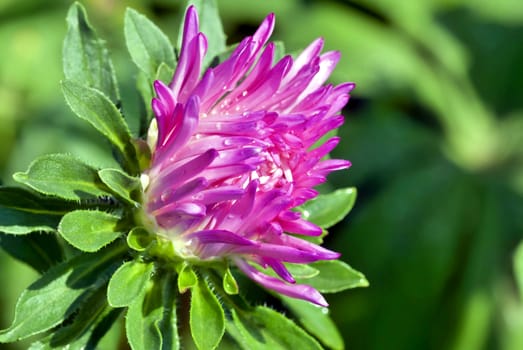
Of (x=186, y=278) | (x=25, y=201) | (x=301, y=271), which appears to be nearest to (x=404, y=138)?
(x=301, y=271)

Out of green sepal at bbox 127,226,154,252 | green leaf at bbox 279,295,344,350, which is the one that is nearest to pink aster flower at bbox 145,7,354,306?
green sepal at bbox 127,226,154,252

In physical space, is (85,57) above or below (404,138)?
below

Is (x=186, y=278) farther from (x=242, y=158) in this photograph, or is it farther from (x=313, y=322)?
(x=313, y=322)

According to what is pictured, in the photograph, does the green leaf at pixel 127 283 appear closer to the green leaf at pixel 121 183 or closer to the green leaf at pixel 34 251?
the green leaf at pixel 121 183

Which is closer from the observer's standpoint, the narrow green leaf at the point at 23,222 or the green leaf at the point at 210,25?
the narrow green leaf at the point at 23,222

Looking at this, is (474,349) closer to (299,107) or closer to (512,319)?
(512,319)

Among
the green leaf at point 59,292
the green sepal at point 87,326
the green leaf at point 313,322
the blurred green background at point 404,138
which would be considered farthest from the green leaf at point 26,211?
the blurred green background at point 404,138

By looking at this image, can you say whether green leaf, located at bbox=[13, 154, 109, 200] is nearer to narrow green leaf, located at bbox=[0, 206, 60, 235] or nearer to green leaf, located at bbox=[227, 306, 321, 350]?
narrow green leaf, located at bbox=[0, 206, 60, 235]
